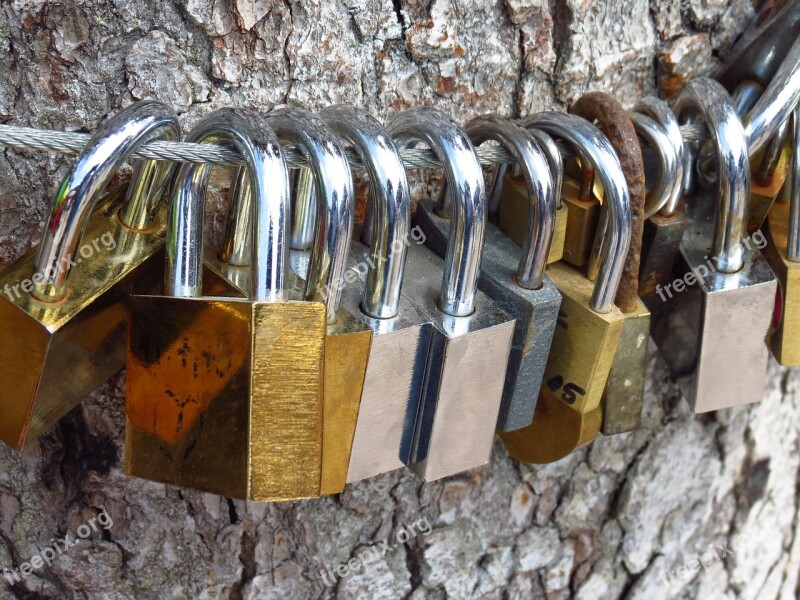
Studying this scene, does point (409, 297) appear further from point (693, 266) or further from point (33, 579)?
point (33, 579)

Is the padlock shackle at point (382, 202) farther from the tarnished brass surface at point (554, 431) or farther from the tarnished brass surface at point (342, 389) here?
the tarnished brass surface at point (554, 431)

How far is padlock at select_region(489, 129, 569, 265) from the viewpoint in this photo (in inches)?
33.4

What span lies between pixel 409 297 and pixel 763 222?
0.44m

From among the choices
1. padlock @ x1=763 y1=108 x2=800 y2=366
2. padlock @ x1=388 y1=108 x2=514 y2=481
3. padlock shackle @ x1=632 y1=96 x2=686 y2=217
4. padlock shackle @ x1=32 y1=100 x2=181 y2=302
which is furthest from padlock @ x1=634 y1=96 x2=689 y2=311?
padlock shackle @ x1=32 y1=100 x2=181 y2=302

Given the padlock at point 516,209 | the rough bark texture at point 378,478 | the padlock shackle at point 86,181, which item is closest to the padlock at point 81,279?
the padlock shackle at point 86,181

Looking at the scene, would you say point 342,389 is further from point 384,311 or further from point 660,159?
point 660,159

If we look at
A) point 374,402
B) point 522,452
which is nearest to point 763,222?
point 522,452

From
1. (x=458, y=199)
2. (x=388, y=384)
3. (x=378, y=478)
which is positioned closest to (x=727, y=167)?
(x=458, y=199)

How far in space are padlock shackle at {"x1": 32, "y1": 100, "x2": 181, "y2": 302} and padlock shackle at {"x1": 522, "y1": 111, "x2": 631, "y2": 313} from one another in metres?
0.34

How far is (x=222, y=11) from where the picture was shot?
0.77 m

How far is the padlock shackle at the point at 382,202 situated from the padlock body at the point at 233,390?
0.11 m

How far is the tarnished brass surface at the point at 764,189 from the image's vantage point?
0.94 meters

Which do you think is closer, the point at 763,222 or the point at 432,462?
the point at 432,462

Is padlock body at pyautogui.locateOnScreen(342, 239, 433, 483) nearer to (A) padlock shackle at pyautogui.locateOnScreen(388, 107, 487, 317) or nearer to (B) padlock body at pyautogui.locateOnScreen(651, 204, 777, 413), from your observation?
(A) padlock shackle at pyautogui.locateOnScreen(388, 107, 487, 317)
